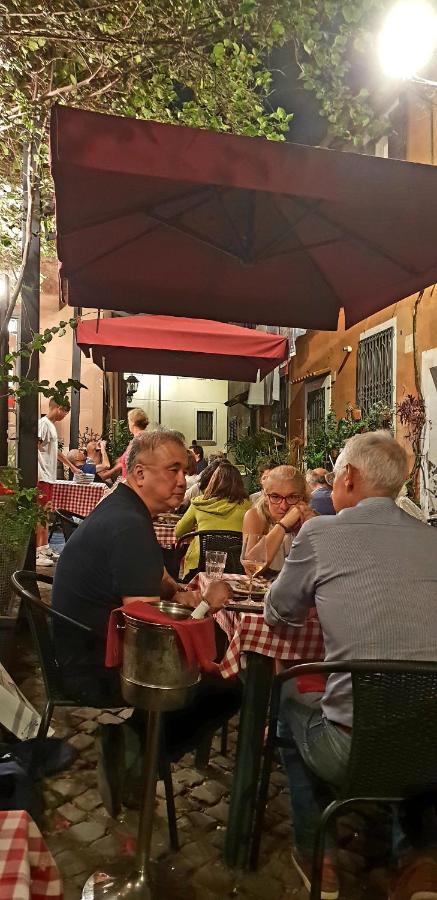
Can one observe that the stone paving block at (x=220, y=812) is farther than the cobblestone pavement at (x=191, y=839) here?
Yes

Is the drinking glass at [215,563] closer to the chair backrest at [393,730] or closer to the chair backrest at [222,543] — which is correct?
the chair backrest at [393,730]

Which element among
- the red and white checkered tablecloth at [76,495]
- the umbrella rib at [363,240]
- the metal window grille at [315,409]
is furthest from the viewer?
the metal window grille at [315,409]

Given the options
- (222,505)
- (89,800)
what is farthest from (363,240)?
(89,800)

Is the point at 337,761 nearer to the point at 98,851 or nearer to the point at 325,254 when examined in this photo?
the point at 98,851

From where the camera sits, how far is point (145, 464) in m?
2.78

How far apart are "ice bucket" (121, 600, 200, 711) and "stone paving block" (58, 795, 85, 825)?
0.98 metres

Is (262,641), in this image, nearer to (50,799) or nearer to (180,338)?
(50,799)

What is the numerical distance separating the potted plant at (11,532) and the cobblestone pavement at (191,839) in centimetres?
81

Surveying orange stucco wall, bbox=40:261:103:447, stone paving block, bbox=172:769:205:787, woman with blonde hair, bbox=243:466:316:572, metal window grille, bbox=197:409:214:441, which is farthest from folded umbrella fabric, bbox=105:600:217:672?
metal window grille, bbox=197:409:214:441

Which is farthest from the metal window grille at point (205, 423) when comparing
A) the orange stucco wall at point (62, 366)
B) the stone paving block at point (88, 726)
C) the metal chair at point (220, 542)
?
the stone paving block at point (88, 726)

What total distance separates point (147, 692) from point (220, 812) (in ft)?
3.76

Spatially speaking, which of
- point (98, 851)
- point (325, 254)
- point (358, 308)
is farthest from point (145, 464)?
point (358, 308)

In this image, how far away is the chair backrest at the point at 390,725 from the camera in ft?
6.18

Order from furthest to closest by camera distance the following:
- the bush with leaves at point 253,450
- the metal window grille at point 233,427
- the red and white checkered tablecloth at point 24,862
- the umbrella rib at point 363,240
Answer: the metal window grille at point 233,427 < the bush with leaves at point 253,450 < the umbrella rib at point 363,240 < the red and white checkered tablecloth at point 24,862
